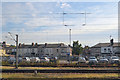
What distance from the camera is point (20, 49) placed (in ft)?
245

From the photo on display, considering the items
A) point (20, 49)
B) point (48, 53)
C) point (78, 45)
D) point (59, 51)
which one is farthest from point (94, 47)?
point (20, 49)

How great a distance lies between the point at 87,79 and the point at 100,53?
63991 millimetres

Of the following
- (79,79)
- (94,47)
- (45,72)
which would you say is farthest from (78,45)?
(79,79)

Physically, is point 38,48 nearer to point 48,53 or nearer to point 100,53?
point 48,53

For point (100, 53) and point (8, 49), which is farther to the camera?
point (8, 49)

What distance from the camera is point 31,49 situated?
7581 centimetres

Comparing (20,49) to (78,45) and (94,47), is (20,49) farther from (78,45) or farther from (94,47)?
(94,47)

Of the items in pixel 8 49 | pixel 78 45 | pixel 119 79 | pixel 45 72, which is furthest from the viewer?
pixel 8 49

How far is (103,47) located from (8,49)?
4781cm

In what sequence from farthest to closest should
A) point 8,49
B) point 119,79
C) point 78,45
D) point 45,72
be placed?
1. point 8,49
2. point 78,45
3. point 45,72
4. point 119,79

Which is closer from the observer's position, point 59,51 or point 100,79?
point 100,79

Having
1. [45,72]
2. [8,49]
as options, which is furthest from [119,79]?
[8,49]

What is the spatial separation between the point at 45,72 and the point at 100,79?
7.36 metres

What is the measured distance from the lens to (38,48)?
76.1 meters
